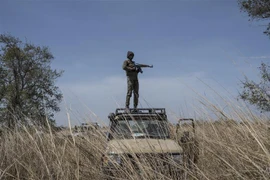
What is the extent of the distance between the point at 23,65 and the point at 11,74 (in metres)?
1.45

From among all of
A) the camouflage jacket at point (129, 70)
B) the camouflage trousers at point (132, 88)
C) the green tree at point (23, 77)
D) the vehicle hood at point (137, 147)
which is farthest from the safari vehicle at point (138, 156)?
the green tree at point (23, 77)

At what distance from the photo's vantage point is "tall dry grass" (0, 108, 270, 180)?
2.21m

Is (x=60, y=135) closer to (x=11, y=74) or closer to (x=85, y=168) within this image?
(x=85, y=168)

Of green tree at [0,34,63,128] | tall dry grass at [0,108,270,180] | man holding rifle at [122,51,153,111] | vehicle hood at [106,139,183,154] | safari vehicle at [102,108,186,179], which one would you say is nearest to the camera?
tall dry grass at [0,108,270,180]

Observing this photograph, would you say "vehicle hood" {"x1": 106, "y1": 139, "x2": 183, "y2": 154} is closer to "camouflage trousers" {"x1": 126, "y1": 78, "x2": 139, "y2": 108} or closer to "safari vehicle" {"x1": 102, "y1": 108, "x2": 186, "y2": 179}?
"safari vehicle" {"x1": 102, "y1": 108, "x2": 186, "y2": 179}

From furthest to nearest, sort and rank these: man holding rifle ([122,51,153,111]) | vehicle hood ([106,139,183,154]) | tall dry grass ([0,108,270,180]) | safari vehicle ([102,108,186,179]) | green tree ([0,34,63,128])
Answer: green tree ([0,34,63,128]) < man holding rifle ([122,51,153,111]) < vehicle hood ([106,139,183,154]) < safari vehicle ([102,108,186,179]) < tall dry grass ([0,108,270,180])

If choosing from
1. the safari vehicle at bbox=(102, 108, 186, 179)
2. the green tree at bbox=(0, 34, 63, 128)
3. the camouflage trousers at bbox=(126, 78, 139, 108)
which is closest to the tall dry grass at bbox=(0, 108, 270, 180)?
the safari vehicle at bbox=(102, 108, 186, 179)

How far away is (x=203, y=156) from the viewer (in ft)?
9.60

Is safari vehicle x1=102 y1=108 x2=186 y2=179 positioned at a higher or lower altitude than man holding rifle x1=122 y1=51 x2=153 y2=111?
lower

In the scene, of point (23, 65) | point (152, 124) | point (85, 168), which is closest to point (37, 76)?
point (23, 65)

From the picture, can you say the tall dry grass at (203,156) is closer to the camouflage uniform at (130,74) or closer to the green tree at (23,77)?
the camouflage uniform at (130,74)

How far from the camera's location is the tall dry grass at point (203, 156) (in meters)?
2.21

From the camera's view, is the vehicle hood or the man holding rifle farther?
the man holding rifle

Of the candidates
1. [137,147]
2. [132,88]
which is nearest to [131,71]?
[132,88]
